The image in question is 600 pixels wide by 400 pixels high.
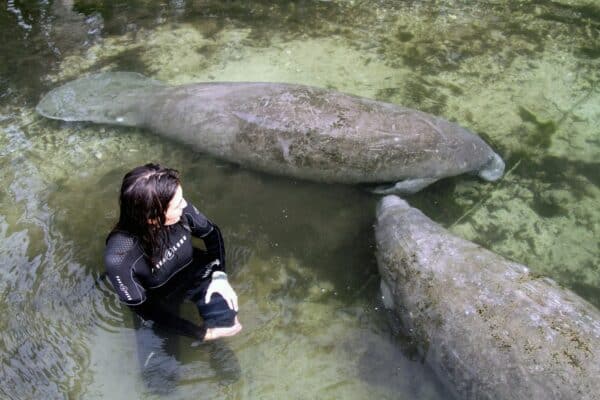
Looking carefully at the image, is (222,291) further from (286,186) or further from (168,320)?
(286,186)

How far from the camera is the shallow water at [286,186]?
3.56 metres

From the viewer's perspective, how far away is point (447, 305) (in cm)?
319

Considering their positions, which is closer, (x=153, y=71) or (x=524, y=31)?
(x=153, y=71)

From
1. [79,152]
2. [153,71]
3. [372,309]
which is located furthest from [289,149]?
[153,71]

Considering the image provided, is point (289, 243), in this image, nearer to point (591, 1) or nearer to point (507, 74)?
point (507, 74)

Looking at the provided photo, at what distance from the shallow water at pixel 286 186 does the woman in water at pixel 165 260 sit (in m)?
0.46

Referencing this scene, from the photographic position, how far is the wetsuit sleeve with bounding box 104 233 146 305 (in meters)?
2.88

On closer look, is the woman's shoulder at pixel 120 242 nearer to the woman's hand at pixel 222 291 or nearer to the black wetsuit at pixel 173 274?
the black wetsuit at pixel 173 274

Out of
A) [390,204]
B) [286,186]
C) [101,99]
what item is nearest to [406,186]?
[390,204]

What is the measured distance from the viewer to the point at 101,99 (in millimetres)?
5406

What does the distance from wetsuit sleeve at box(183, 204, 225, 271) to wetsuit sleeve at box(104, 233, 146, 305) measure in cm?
52

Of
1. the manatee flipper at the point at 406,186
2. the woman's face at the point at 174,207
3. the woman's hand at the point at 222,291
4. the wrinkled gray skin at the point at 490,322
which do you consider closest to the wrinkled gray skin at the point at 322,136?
the manatee flipper at the point at 406,186

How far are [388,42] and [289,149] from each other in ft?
9.77

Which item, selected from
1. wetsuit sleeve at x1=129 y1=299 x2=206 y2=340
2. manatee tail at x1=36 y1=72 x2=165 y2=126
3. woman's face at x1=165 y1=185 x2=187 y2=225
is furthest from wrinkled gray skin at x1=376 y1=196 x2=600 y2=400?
manatee tail at x1=36 y1=72 x2=165 y2=126
